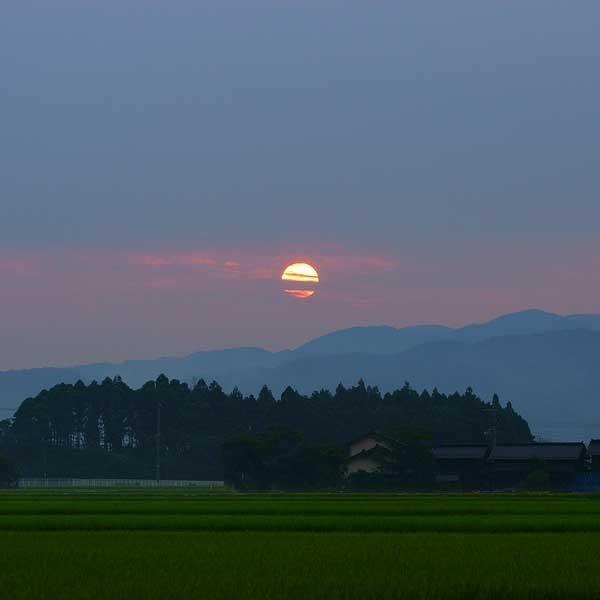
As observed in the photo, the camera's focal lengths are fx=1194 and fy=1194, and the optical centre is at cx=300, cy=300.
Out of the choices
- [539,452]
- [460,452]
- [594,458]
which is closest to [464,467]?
[460,452]

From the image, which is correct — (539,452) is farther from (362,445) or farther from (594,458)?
(362,445)

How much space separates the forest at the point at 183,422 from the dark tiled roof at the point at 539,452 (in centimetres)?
2339

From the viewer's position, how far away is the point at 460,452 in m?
88.1

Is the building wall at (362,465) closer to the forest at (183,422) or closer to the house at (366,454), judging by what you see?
the house at (366,454)

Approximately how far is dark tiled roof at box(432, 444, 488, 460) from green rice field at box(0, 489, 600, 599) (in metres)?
51.8

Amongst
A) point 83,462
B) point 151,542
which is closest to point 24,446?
point 83,462

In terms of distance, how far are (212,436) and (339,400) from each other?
14.1m

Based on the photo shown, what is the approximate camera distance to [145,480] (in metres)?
118

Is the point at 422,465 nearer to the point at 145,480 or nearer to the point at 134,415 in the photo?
the point at 145,480

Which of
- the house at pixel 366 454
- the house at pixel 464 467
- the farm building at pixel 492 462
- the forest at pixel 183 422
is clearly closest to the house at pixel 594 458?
the farm building at pixel 492 462

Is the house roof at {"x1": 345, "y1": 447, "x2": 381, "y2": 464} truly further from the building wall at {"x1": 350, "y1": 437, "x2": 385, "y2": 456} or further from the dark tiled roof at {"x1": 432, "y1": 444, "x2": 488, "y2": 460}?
the dark tiled roof at {"x1": 432, "y1": 444, "x2": 488, "y2": 460}

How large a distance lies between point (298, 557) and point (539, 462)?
2580 inches

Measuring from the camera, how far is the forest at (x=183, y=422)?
11719 cm

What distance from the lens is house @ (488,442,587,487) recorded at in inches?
3324
